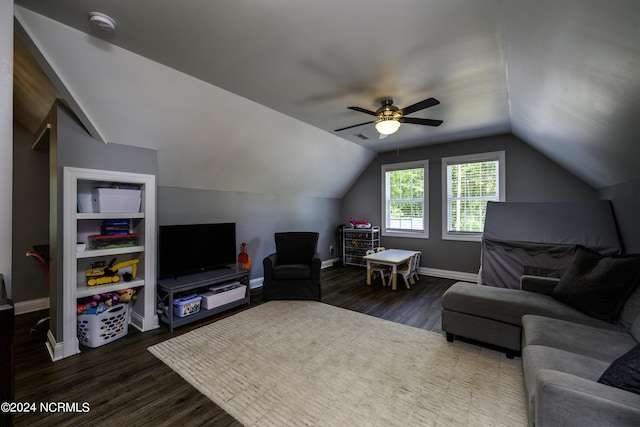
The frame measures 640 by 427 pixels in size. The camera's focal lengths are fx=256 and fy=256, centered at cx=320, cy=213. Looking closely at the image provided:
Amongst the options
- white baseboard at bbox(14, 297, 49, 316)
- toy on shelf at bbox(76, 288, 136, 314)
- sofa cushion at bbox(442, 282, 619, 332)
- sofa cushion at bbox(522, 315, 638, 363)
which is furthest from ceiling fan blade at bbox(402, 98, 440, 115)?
white baseboard at bbox(14, 297, 49, 316)

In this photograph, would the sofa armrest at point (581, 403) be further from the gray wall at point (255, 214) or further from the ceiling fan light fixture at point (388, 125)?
the gray wall at point (255, 214)

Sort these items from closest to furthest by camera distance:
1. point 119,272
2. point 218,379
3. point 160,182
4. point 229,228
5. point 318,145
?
point 218,379, point 119,272, point 160,182, point 229,228, point 318,145

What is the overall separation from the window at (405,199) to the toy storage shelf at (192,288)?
362 centimetres

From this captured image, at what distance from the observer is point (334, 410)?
1781 millimetres

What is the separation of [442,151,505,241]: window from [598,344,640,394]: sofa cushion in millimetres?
3937

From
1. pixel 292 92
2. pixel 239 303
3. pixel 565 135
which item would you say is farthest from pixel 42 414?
pixel 565 135

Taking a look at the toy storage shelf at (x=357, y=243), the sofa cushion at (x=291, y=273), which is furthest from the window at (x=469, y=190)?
the sofa cushion at (x=291, y=273)

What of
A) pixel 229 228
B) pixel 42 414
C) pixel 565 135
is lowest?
pixel 42 414

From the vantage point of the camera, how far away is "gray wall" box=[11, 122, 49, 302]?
3.49 metres

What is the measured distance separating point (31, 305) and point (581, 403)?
221 inches

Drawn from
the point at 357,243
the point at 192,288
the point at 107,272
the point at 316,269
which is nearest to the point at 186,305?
the point at 192,288

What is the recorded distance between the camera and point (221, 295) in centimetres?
341

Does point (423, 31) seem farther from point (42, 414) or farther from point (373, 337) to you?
point (42, 414)

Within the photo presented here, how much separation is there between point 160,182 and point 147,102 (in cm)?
120
